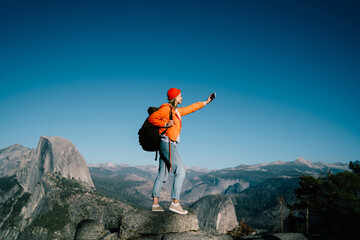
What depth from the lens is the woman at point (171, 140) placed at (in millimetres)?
5516

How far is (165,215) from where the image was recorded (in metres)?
6.17

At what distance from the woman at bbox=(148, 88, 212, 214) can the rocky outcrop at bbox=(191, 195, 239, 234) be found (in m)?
106

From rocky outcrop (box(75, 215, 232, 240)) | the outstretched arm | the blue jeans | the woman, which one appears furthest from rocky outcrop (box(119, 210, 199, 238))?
the outstretched arm

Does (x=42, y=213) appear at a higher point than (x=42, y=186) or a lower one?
lower

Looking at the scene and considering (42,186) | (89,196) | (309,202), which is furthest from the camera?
(42,186)

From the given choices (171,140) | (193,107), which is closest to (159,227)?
(171,140)

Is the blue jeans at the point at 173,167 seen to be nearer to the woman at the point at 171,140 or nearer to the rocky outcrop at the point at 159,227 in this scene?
the woman at the point at 171,140

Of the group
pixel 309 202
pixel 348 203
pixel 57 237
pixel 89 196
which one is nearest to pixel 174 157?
pixel 348 203

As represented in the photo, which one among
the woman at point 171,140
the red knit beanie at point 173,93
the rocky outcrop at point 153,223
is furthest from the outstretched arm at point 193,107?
the rocky outcrop at point 153,223

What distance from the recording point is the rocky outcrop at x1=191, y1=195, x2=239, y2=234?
103 meters

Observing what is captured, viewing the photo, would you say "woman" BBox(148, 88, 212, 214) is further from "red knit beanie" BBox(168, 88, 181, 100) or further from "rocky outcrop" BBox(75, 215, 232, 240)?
"rocky outcrop" BBox(75, 215, 232, 240)

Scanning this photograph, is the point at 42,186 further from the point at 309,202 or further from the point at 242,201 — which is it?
→ the point at 309,202

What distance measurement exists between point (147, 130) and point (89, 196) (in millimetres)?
147899

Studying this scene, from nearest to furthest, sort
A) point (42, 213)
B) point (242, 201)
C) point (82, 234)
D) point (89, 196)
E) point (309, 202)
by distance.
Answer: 1. point (82, 234)
2. point (309, 202)
3. point (42, 213)
4. point (89, 196)
5. point (242, 201)
